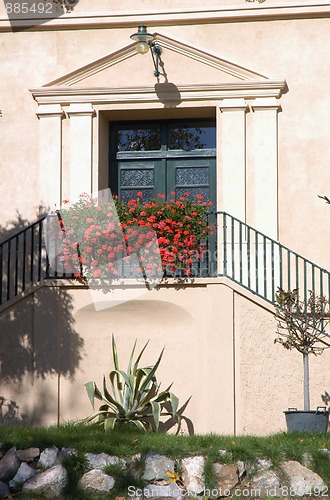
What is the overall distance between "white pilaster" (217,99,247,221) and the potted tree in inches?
89.6

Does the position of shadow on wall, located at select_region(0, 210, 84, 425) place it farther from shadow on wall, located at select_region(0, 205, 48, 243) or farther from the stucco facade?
shadow on wall, located at select_region(0, 205, 48, 243)

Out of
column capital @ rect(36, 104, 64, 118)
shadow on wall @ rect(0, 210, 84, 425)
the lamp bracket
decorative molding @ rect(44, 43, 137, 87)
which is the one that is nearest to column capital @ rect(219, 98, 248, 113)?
the lamp bracket

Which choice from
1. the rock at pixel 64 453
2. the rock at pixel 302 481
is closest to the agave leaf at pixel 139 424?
the rock at pixel 64 453

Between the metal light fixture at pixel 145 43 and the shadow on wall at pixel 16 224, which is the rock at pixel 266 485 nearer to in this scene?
the shadow on wall at pixel 16 224

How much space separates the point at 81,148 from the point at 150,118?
49.4 inches

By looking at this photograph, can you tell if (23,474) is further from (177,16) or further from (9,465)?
(177,16)

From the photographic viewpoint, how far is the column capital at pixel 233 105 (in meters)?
16.1

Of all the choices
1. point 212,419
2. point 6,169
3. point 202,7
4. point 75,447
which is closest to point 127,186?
point 6,169

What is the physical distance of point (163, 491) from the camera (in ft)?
38.8

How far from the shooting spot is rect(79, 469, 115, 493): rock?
11766mm

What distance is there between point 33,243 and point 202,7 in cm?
438

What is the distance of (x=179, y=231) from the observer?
1481 centimetres

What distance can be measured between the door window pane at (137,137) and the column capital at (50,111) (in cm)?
108

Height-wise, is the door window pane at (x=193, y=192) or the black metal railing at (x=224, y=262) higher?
the door window pane at (x=193, y=192)
